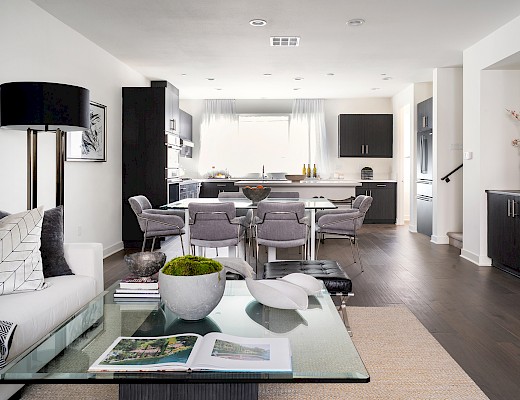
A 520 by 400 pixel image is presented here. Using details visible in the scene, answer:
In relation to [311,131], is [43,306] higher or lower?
lower

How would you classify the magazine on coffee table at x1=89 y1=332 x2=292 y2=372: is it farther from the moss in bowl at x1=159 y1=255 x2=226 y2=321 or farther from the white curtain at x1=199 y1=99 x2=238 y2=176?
the white curtain at x1=199 y1=99 x2=238 y2=176

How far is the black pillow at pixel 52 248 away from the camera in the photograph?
9.88ft

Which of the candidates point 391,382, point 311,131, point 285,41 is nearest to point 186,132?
point 311,131

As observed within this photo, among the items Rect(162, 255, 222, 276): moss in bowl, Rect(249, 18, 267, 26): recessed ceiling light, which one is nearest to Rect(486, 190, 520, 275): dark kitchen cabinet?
Rect(249, 18, 267, 26): recessed ceiling light

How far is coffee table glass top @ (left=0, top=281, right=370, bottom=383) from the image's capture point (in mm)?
1535

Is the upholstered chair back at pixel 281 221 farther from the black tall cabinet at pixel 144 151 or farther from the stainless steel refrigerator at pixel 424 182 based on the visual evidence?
the stainless steel refrigerator at pixel 424 182

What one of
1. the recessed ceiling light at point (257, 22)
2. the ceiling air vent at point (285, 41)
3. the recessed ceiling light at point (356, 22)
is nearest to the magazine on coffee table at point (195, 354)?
the recessed ceiling light at point (257, 22)

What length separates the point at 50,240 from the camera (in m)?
3.04

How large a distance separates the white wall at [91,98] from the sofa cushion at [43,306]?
178 cm

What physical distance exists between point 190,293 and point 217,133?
9349mm

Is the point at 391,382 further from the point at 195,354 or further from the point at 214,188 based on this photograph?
the point at 214,188

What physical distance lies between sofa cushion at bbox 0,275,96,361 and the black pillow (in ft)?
0.20

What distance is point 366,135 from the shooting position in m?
10.8

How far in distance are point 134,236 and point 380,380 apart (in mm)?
5361
